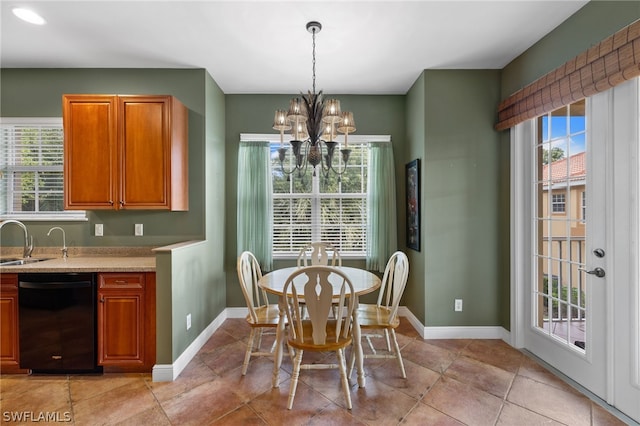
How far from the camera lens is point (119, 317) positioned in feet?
7.96

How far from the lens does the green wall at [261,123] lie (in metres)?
3.75

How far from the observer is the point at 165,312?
7.83ft

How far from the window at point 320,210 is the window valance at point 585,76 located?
1800mm

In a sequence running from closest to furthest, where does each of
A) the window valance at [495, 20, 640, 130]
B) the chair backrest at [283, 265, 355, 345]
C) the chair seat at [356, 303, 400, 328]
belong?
the window valance at [495, 20, 640, 130] < the chair backrest at [283, 265, 355, 345] < the chair seat at [356, 303, 400, 328]

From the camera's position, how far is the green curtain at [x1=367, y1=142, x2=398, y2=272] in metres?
3.68

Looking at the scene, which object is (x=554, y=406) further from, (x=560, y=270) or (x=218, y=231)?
(x=218, y=231)

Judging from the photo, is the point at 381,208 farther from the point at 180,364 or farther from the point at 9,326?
the point at 9,326

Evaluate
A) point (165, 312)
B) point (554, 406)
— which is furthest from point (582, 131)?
point (165, 312)

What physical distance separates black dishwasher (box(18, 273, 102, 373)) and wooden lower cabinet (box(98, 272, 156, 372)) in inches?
3.1

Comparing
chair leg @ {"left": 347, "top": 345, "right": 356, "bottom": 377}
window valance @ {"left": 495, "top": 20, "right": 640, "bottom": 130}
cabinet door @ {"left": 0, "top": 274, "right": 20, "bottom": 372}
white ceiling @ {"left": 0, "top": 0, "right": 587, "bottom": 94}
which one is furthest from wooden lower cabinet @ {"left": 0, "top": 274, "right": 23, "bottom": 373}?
window valance @ {"left": 495, "top": 20, "right": 640, "bottom": 130}

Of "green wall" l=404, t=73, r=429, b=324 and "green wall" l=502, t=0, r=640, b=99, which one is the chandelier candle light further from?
"green wall" l=502, t=0, r=640, b=99

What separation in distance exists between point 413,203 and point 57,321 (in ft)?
11.5

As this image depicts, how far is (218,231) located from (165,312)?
1268 mm

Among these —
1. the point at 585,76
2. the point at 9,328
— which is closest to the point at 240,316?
the point at 9,328
